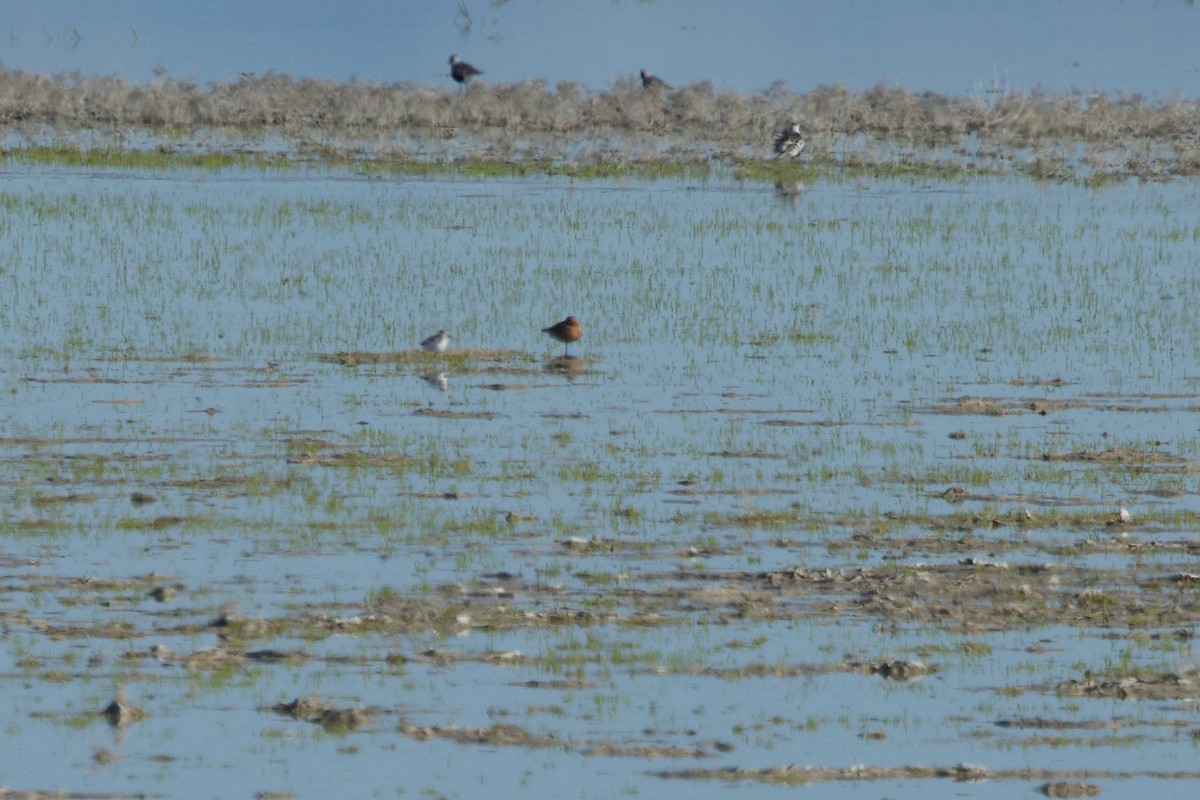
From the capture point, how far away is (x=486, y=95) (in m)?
47.2

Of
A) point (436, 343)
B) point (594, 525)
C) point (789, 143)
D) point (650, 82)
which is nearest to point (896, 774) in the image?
point (594, 525)

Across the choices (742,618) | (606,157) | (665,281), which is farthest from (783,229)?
(742,618)

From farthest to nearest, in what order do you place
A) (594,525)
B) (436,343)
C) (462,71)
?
(462,71)
(436,343)
(594,525)

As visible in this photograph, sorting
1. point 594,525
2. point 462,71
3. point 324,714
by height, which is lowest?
point 324,714

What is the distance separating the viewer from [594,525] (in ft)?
43.9

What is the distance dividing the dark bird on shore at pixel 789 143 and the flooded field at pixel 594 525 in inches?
469

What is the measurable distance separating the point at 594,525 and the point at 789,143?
27.1 meters

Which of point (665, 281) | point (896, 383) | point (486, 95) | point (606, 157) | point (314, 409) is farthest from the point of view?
point (486, 95)

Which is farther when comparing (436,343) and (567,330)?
(567,330)

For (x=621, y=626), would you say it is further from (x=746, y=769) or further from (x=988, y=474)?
(x=988, y=474)

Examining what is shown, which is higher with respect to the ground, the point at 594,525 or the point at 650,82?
the point at 650,82

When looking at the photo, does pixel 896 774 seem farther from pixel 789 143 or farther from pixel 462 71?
pixel 462 71

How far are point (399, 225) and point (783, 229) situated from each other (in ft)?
18.0

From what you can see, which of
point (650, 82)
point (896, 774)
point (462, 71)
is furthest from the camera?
point (650, 82)
